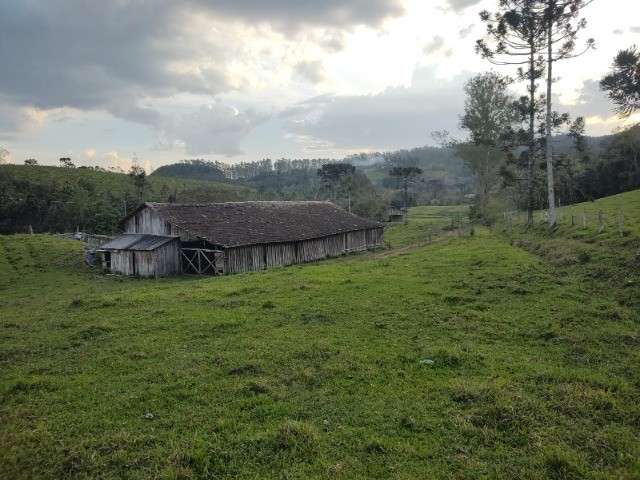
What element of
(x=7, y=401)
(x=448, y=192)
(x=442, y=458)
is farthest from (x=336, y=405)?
(x=448, y=192)

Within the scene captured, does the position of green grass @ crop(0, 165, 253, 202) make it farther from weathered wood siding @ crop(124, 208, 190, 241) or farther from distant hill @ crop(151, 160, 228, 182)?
distant hill @ crop(151, 160, 228, 182)

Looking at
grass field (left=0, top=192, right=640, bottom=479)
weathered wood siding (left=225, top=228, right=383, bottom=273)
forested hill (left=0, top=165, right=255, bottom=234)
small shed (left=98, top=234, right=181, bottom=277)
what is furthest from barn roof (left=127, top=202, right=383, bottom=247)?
forested hill (left=0, top=165, right=255, bottom=234)

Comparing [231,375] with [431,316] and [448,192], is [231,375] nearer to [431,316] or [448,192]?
[431,316]

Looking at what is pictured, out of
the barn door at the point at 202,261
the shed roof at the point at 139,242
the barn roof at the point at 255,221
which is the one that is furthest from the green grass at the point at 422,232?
the shed roof at the point at 139,242

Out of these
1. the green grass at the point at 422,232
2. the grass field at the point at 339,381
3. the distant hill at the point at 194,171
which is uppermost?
the distant hill at the point at 194,171

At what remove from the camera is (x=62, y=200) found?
70062 millimetres

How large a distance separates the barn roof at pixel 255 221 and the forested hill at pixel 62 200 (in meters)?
31.5

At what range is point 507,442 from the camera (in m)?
6.27

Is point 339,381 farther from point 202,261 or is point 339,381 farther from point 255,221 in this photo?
point 255,221

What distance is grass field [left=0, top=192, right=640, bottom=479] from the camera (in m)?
5.96

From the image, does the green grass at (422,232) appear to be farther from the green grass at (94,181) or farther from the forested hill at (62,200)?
the green grass at (94,181)

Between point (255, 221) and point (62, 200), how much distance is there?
54.6 m

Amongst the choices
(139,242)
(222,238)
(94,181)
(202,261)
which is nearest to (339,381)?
(222,238)

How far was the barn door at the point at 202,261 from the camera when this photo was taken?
27375 millimetres
